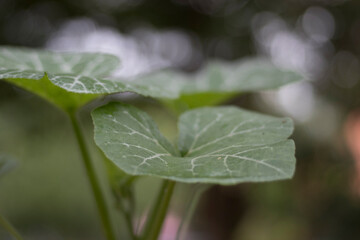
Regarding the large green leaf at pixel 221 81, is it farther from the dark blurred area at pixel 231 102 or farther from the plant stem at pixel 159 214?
the dark blurred area at pixel 231 102

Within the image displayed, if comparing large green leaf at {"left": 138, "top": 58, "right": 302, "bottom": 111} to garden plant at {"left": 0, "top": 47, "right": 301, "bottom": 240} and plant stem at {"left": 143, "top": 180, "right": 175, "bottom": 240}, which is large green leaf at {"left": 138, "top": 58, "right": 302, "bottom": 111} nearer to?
garden plant at {"left": 0, "top": 47, "right": 301, "bottom": 240}

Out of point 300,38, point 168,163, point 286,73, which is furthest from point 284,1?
point 168,163

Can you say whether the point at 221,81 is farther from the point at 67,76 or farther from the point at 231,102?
the point at 231,102

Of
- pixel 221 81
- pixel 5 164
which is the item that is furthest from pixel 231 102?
pixel 5 164

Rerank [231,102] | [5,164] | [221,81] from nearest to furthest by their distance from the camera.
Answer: [5,164] → [221,81] → [231,102]

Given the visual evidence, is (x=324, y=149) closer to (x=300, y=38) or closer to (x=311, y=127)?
(x=311, y=127)

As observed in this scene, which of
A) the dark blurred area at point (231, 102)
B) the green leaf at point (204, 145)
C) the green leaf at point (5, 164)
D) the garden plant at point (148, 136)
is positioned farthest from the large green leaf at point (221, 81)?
the dark blurred area at point (231, 102)

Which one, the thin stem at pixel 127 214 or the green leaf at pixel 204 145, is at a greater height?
the green leaf at pixel 204 145
